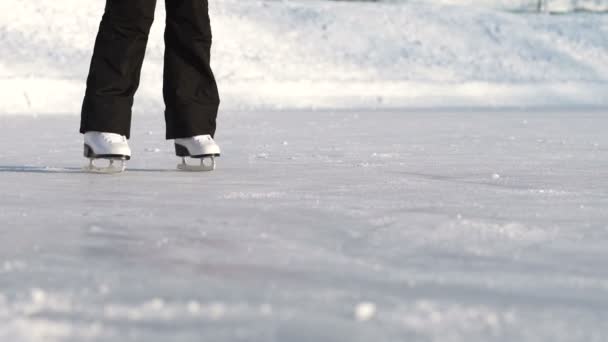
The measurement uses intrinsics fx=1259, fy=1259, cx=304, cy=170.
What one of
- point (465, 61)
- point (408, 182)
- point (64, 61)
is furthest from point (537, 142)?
point (465, 61)

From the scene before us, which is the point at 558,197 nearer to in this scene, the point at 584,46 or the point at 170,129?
the point at 170,129

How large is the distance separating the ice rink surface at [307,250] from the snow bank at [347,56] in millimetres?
6001

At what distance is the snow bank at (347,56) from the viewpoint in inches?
435

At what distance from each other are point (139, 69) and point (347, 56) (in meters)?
9.66

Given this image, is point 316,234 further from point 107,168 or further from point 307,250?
point 107,168

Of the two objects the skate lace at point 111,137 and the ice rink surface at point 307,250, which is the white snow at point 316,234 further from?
the skate lace at point 111,137

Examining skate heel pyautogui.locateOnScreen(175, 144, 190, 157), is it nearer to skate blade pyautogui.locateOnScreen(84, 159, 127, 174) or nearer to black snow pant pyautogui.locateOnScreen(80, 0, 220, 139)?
black snow pant pyautogui.locateOnScreen(80, 0, 220, 139)

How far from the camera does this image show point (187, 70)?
393 cm

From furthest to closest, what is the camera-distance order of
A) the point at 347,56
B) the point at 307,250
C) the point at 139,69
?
1. the point at 347,56
2. the point at 139,69
3. the point at 307,250

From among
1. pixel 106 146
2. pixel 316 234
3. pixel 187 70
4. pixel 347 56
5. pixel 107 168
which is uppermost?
pixel 316 234

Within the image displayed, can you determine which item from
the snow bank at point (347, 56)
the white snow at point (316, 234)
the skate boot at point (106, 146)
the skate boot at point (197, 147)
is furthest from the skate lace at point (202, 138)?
the snow bank at point (347, 56)

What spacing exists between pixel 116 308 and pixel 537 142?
174 inches

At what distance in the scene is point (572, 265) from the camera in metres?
2.03

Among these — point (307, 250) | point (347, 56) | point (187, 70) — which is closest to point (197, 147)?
point (187, 70)
